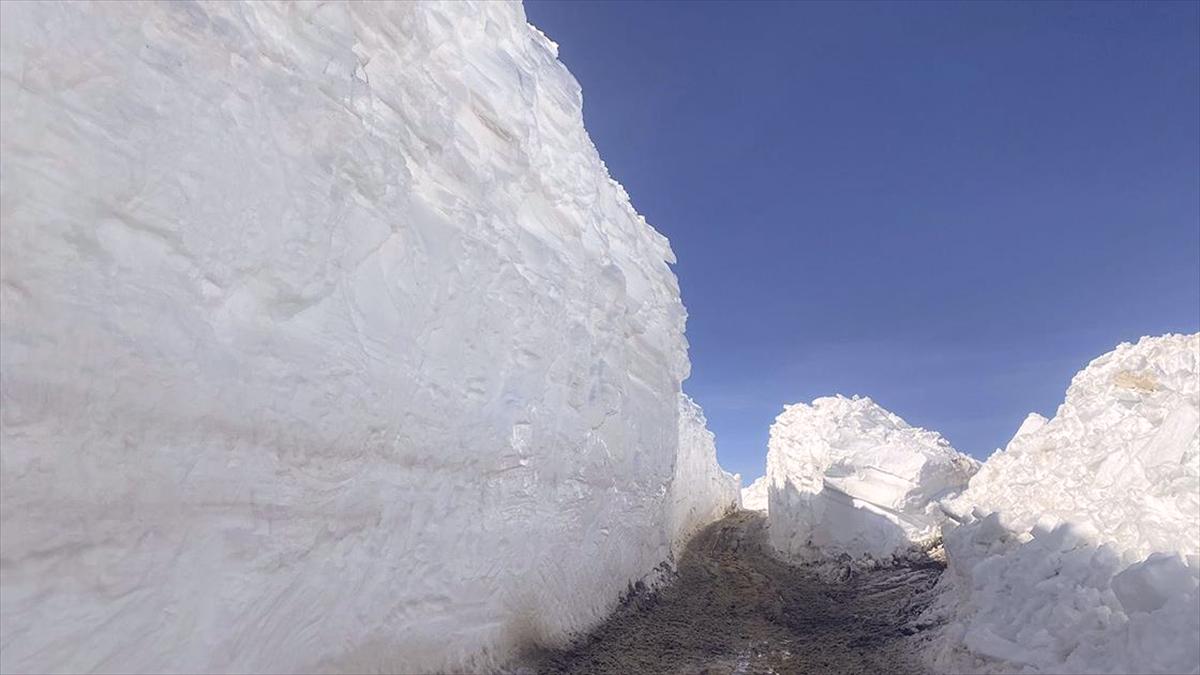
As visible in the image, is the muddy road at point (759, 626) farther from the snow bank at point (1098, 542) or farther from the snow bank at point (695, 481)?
the snow bank at point (695, 481)

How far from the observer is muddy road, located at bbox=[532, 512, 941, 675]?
1148cm

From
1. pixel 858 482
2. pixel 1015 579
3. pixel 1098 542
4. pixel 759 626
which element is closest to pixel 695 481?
pixel 858 482

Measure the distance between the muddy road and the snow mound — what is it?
21316mm

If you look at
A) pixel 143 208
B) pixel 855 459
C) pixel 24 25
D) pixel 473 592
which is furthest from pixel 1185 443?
pixel 855 459

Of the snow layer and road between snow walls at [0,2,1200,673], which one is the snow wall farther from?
the snow layer

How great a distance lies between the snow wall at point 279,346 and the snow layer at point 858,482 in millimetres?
12158

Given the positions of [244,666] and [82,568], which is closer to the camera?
[82,568]

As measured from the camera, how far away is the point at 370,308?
8156 mm

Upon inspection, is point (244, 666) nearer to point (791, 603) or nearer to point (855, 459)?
point (791, 603)

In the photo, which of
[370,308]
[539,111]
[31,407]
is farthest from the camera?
[539,111]

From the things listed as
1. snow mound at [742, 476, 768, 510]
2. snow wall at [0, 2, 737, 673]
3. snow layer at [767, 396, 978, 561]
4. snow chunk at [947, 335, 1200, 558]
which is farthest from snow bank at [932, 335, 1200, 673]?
snow mound at [742, 476, 768, 510]

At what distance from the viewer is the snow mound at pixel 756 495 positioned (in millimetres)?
42344

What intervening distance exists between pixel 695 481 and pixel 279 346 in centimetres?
2197

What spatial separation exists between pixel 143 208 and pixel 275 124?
179 cm
